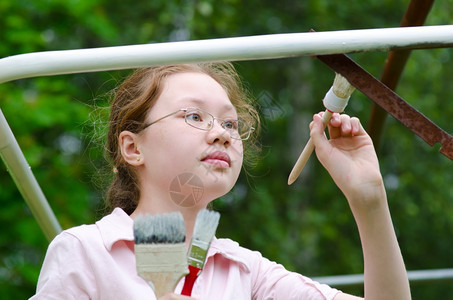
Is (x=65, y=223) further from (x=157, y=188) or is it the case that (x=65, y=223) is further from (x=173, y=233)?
(x=173, y=233)

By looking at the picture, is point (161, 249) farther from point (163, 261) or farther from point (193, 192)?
point (193, 192)

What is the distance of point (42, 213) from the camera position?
5.30ft

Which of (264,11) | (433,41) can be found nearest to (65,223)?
(264,11)

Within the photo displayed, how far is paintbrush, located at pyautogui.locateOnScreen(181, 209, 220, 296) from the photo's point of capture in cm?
111

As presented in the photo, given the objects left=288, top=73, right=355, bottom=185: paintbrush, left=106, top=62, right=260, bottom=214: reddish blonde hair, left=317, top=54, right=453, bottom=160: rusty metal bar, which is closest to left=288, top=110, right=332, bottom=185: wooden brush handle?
left=288, top=73, right=355, bottom=185: paintbrush

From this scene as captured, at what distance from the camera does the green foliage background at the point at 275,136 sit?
4789mm

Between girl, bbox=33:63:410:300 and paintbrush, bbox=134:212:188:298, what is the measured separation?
254mm

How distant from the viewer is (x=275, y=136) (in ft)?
25.3

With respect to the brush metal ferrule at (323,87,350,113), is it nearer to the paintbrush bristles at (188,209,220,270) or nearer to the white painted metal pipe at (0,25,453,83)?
the white painted metal pipe at (0,25,453,83)

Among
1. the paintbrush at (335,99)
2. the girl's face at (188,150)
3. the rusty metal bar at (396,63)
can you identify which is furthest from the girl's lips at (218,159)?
the rusty metal bar at (396,63)

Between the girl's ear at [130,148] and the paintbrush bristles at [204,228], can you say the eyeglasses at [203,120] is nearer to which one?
the girl's ear at [130,148]

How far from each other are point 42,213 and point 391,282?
2.42ft

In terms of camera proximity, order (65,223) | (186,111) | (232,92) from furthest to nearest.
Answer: (65,223) < (232,92) < (186,111)

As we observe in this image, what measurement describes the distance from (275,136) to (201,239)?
21.8 ft
